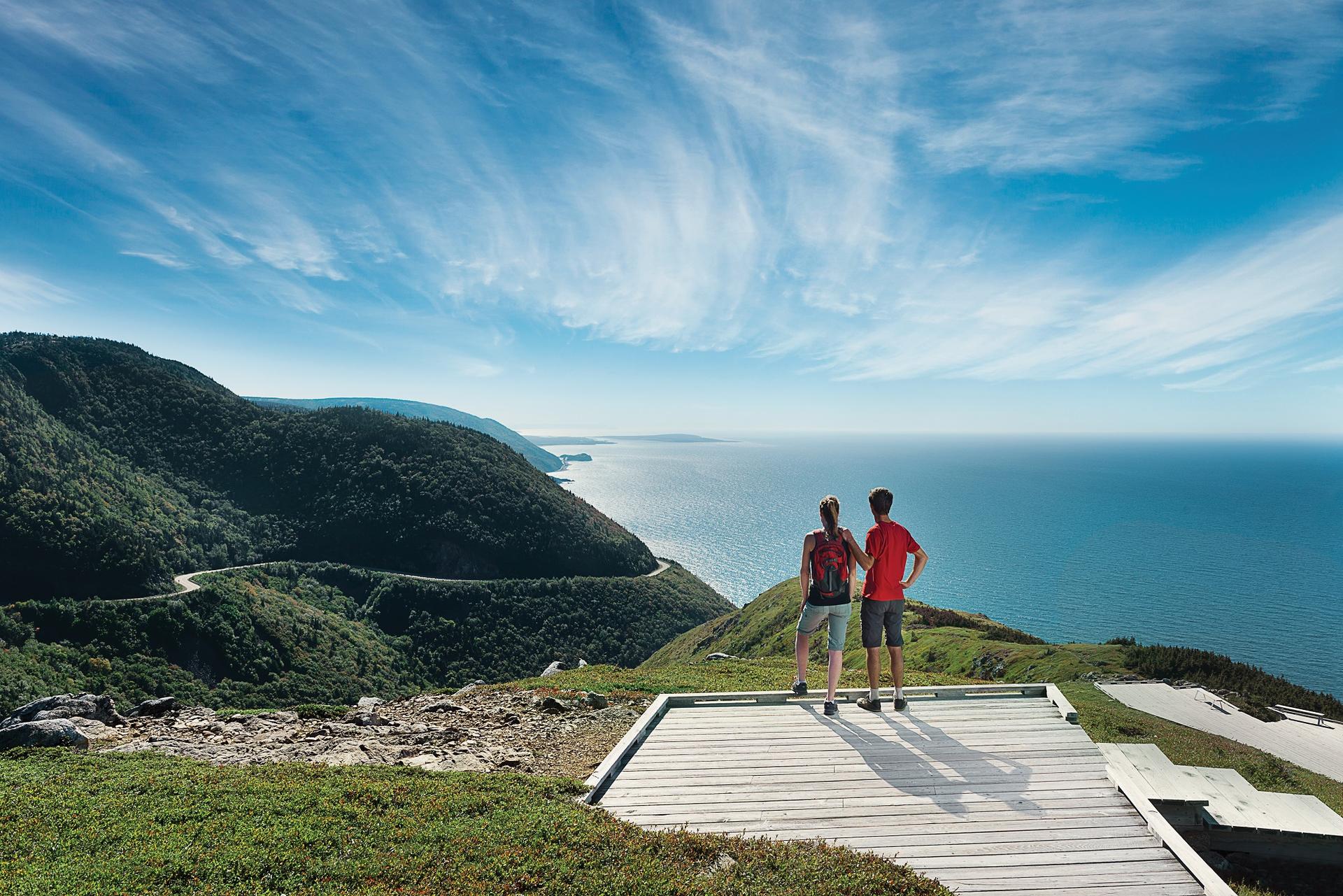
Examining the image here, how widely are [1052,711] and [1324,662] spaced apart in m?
90.2

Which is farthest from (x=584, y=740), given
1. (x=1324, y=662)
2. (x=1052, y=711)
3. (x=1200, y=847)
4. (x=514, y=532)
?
(x=514, y=532)

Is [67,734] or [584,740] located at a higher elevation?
[584,740]

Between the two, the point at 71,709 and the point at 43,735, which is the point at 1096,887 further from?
the point at 71,709

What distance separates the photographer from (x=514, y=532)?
107188mm

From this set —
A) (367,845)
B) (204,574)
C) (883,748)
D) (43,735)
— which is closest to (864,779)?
(883,748)

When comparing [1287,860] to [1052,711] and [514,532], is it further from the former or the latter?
[514,532]

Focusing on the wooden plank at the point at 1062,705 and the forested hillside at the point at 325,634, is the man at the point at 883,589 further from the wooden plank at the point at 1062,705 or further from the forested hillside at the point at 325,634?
the forested hillside at the point at 325,634

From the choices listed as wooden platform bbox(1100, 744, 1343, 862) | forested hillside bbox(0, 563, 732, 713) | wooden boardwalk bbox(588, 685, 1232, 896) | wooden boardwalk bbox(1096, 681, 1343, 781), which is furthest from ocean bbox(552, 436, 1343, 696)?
wooden boardwalk bbox(588, 685, 1232, 896)

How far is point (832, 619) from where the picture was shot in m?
8.52

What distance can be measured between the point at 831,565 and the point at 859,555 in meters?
0.52

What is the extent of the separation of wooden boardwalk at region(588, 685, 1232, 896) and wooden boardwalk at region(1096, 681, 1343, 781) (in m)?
17.7

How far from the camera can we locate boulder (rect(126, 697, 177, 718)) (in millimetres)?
12898

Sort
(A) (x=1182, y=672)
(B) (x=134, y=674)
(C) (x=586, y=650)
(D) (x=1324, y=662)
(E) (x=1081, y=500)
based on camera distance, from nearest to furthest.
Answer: (A) (x=1182, y=672)
(B) (x=134, y=674)
(D) (x=1324, y=662)
(C) (x=586, y=650)
(E) (x=1081, y=500)

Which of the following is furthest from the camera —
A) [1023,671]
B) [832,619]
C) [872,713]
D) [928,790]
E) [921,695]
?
[1023,671]
